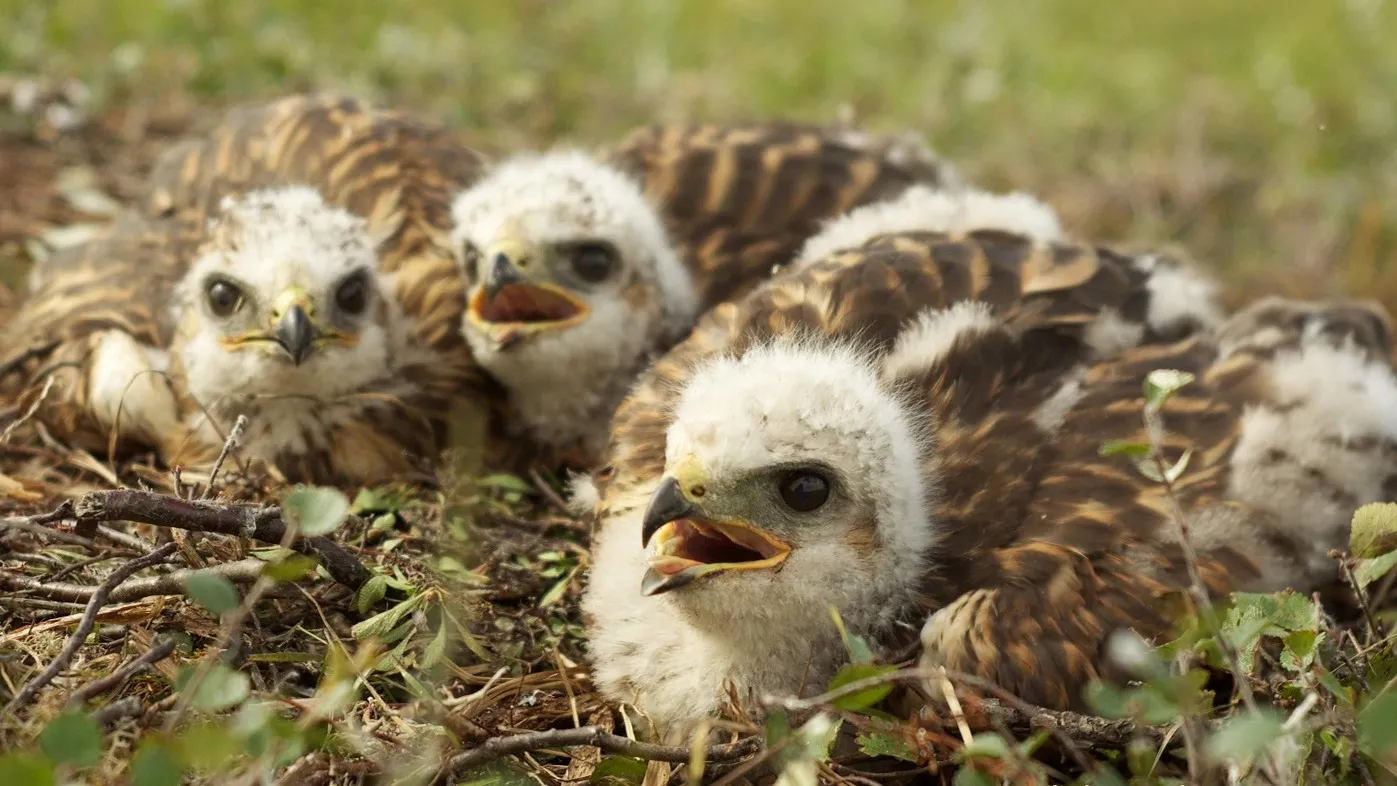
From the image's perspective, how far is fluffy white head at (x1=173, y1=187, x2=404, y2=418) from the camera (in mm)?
3504

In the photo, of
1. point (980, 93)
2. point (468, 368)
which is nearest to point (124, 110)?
point (468, 368)

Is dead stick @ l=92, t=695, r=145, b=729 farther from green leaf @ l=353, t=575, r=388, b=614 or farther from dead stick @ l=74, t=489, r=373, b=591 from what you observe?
green leaf @ l=353, t=575, r=388, b=614

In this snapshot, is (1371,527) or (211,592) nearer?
(211,592)

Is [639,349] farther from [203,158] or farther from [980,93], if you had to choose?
[980,93]

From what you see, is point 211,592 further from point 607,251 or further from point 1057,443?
point 607,251

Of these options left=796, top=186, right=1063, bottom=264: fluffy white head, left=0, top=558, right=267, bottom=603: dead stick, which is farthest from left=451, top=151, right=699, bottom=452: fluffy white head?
left=0, top=558, right=267, bottom=603: dead stick

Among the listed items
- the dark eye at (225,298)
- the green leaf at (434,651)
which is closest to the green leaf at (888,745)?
the green leaf at (434,651)

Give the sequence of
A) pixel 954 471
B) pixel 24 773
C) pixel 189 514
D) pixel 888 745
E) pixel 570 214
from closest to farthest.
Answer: pixel 24 773, pixel 888 745, pixel 189 514, pixel 954 471, pixel 570 214

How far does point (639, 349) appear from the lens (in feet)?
13.2

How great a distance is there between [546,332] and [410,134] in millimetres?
1035

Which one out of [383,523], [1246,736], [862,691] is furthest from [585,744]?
[1246,736]

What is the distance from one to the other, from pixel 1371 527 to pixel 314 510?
1.96 m

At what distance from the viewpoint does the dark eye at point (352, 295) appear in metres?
3.66

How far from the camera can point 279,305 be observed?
137 inches
